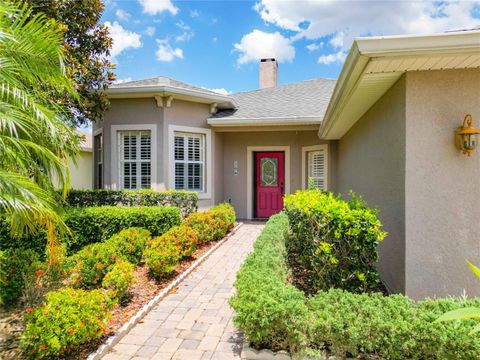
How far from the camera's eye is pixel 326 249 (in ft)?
12.4

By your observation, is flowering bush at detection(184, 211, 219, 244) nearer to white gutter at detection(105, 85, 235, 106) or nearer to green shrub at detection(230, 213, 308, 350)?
white gutter at detection(105, 85, 235, 106)

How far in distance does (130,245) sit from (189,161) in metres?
4.73

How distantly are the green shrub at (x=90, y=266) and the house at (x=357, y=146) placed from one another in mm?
4224

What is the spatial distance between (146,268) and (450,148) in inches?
200

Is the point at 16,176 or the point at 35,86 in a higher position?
the point at 35,86

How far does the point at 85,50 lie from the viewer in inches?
328

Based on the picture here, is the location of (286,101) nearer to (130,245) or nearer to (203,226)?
(203,226)

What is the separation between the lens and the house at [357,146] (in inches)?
144

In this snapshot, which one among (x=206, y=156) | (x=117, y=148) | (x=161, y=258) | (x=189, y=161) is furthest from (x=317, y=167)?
(x=161, y=258)

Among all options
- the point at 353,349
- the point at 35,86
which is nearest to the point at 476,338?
the point at 353,349

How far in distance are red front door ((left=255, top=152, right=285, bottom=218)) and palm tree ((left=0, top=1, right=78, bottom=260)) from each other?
26.4ft

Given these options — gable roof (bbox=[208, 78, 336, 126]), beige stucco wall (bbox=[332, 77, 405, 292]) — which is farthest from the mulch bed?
gable roof (bbox=[208, 78, 336, 126])

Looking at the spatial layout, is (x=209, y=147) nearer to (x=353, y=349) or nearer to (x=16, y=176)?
(x=16, y=176)

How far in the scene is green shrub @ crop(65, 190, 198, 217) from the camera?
28.5 feet
